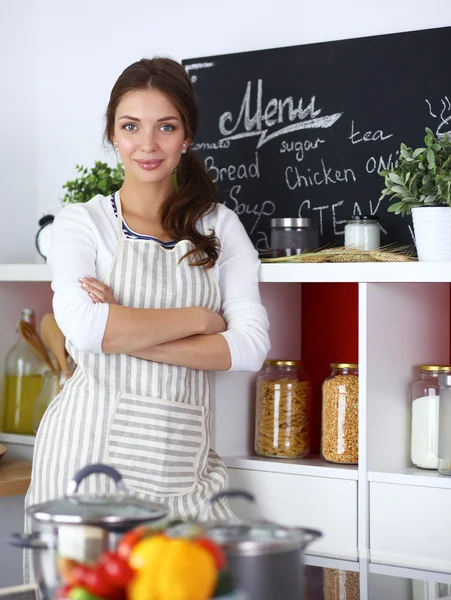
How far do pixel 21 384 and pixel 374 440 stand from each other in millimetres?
1074

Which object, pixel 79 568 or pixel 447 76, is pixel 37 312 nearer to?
pixel 447 76

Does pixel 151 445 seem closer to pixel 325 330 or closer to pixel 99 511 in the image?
pixel 325 330

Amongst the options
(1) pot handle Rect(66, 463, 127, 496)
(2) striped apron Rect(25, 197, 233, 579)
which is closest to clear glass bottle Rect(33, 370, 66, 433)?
(2) striped apron Rect(25, 197, 233, 579)

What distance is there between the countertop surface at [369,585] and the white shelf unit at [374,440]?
Result: 628 millimetres

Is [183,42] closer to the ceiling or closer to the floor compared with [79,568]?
closer to the ceiling

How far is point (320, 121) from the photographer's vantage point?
7.63 feet

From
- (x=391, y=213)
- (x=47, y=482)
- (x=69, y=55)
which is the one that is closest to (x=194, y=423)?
(x=47, y=482)

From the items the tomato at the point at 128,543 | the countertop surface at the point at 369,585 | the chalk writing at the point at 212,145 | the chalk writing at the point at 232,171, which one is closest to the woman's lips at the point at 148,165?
the chalk writing at the point at 232,171

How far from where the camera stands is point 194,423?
6.36ft

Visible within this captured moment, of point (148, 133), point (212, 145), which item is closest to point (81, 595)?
point (148, 133)

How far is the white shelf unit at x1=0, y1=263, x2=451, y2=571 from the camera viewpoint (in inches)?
74.8

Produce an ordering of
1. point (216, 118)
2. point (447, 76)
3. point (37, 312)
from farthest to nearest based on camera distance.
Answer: point (37, 312)
point (216, 118)
point (447, 76)

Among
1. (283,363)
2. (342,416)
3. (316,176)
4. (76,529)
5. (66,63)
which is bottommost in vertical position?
(76,529)

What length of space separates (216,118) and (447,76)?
63cm
